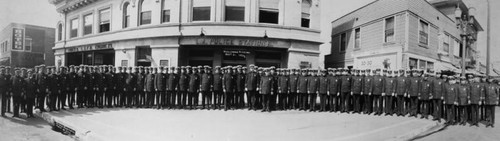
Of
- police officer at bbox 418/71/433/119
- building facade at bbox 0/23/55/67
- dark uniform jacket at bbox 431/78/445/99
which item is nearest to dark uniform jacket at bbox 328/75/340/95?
police officer at bbox 418/71/433/119

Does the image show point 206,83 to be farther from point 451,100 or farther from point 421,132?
point 451,100

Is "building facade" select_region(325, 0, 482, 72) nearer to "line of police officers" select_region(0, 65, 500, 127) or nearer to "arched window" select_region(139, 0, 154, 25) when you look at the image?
"line of police officers" select_region(0, 65, 500, 127)

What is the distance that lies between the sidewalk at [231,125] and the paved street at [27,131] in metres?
0.31

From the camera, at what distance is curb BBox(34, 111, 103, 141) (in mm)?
6312

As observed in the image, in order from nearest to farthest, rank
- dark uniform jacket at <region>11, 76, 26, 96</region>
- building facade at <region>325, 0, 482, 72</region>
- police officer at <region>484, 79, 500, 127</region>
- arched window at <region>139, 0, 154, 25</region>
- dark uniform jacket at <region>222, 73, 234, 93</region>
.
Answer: police officer at <region>484, 79, 500, 127</region> → dark uniform jacket at <region>11, 76, 26, 96</region> → dark uniform jacket at <region>222, 73, 234, 93</region> → building facade at <region>325, 0, 482, 72</region> → arched window at <region>139, 0, 154, 25</region>

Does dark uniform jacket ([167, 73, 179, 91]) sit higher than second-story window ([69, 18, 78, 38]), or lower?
lower

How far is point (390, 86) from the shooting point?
8.86m

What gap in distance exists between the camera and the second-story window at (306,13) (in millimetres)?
15188

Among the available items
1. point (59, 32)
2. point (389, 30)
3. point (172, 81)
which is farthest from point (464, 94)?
point (59, 32)

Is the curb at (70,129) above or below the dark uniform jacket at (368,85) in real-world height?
below

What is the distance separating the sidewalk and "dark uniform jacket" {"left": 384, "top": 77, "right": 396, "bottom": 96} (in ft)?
2.96

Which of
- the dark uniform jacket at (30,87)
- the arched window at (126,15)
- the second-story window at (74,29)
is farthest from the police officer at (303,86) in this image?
the second-story window at (74,29)

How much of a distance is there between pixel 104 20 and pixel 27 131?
12834 mm

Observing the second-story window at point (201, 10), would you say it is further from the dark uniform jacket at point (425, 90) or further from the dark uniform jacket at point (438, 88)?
the dark uniform jacket at point (438, 88)
